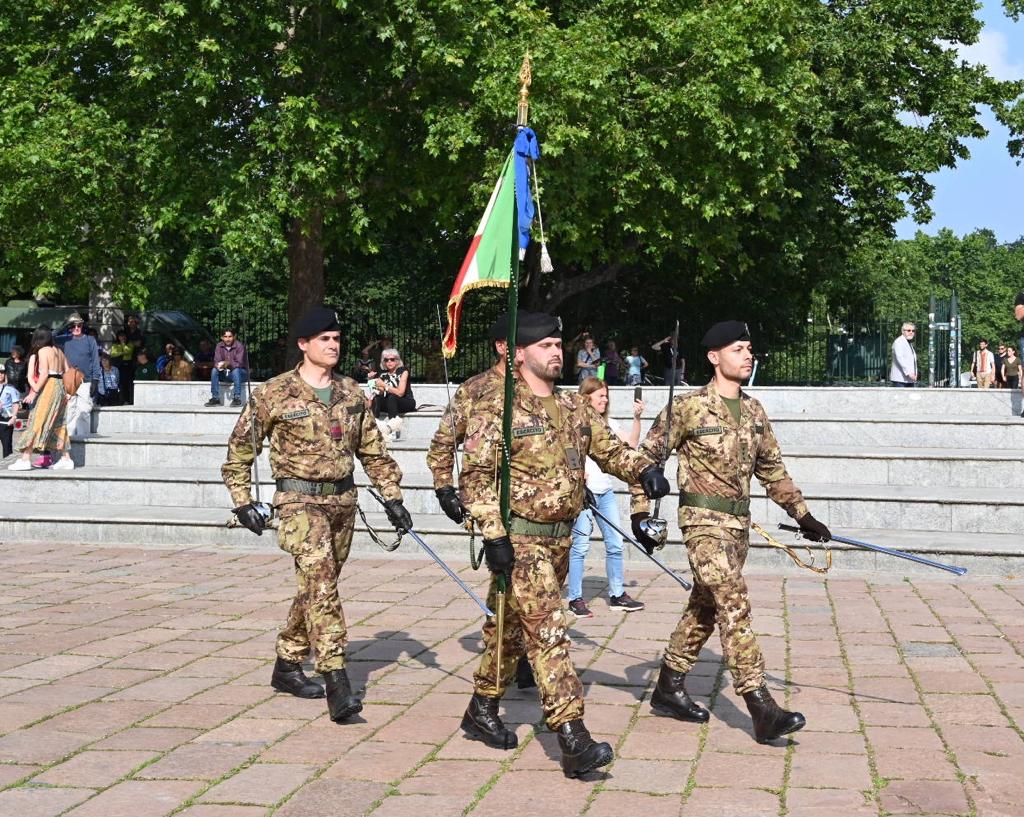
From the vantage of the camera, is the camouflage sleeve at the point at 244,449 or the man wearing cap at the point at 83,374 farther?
the man wearing cap at the point at 83,374

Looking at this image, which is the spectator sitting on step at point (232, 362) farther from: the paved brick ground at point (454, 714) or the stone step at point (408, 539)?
the paved brick ground at point (454, 714)

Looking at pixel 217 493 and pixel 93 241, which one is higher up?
pixel 93 241

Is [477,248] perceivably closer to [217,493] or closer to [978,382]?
[217,493]

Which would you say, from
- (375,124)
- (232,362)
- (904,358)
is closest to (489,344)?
(375,124)

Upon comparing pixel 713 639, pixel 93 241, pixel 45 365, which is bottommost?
pixel 713 639

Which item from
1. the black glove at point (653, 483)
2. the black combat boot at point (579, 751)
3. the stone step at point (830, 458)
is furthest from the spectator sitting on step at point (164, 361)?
the black combat boot at point (579, 751)

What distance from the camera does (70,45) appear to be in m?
26.0

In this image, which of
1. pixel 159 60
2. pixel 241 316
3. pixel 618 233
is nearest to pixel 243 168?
pixel 159 60

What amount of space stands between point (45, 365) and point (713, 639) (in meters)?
10.9

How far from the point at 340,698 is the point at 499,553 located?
145 cm

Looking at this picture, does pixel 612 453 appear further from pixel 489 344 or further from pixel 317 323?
pixel 489 344

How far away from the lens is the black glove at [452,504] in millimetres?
6570

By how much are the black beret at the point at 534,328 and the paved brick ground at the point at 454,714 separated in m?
1.90

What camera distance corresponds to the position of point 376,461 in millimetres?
7457
